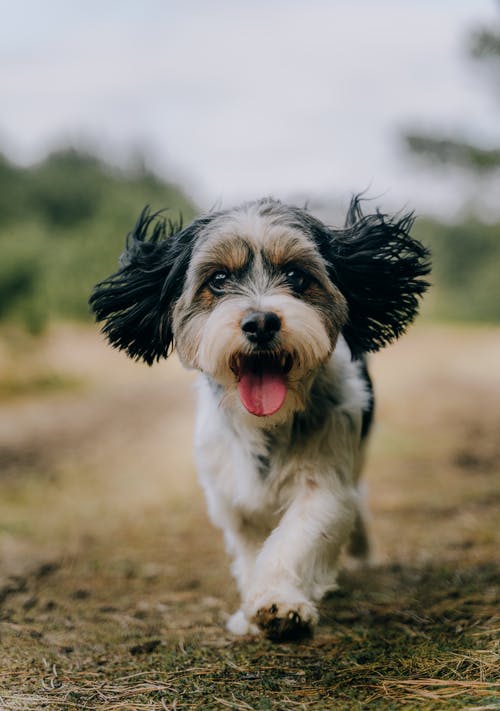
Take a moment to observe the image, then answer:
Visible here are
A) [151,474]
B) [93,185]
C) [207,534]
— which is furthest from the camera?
[93,185]

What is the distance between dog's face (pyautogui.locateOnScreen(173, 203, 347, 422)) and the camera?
3160 millimetres

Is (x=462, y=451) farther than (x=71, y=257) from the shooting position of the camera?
No

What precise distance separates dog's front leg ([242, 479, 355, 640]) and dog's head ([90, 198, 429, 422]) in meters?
0.42

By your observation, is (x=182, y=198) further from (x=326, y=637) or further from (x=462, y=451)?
(x=326, y=637)

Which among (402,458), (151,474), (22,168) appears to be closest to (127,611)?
(151,474)

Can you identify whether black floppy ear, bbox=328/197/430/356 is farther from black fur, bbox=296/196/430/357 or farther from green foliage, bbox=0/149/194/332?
green foliage, bbox=0/149/194/332

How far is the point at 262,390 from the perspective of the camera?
3.29 meters

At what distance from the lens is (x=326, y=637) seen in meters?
3.38

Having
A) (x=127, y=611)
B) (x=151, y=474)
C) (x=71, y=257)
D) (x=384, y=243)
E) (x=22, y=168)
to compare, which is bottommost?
(x=127, y=611)

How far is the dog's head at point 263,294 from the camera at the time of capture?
10.5 ft

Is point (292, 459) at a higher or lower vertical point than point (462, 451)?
lower

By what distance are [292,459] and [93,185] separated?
24731mm

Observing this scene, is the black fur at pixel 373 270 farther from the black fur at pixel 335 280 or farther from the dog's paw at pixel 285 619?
the dog's paw at pixel 285 619

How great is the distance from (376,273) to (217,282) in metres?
0.79
